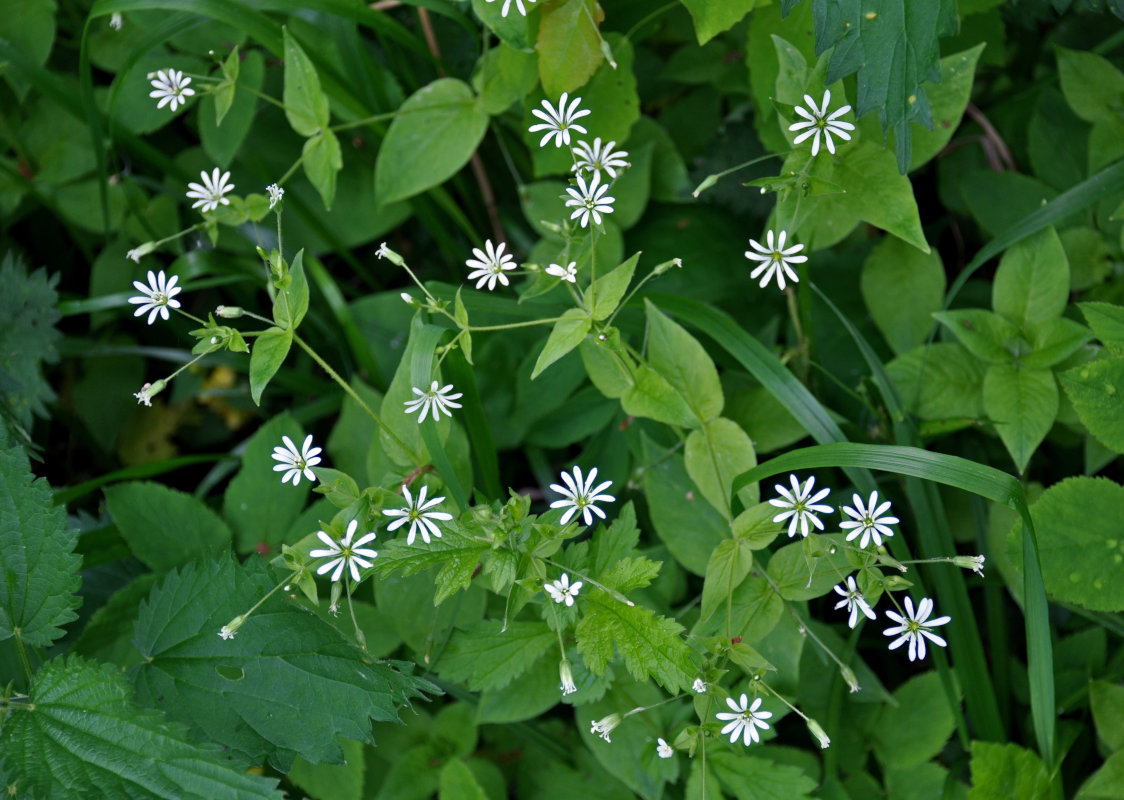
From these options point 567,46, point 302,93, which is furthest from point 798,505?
point 302,93

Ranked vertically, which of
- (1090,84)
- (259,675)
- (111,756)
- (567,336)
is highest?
(1090,84)

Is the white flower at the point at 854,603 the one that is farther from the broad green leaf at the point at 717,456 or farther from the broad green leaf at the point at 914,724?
the broad green leaf at the point at 914,724

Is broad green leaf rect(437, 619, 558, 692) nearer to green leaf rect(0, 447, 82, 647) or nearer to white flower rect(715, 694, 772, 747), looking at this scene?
white flower rect(715, 694, 772, 747)

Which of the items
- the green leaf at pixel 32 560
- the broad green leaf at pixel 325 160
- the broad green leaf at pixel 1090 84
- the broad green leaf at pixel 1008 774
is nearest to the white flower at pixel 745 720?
the broad green leaf at pixel 1008 774

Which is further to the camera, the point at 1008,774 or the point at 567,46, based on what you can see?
the point at 567,46

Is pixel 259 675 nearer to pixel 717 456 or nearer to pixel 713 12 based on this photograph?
pixel 717 456

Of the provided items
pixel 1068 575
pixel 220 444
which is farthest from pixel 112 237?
pixel 1068 575

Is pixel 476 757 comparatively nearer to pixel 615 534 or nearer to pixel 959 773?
pixel 615 534
